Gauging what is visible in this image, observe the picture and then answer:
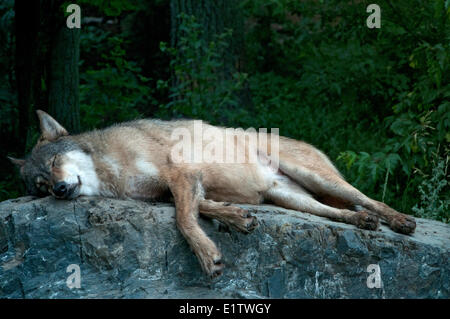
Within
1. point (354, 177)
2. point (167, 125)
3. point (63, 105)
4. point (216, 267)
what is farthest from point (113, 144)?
point (354, 177)

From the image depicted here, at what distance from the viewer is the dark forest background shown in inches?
251

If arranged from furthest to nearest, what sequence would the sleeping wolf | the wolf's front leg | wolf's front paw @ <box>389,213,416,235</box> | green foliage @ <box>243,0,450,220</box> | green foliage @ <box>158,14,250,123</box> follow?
green foliage @ <box>158,14,250,123</box>
green foliage @ <box>243,0,450,220</box>
wolf's front paw @ <box>389,213,416,235</box>
the sleeping wolf
the wolf's front leg

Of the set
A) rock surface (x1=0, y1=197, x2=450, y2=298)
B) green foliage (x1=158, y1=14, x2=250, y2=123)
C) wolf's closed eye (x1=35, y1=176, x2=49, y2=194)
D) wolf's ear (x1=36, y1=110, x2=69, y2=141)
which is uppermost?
green foliage (x1=158, y1=14, x2=250, y2=123)

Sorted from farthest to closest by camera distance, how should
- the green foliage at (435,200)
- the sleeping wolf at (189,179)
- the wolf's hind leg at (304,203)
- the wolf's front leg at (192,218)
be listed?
the green foliage at (435,200)
the wolf's hind leg at (304,203)
the sleeping wolf at (189,179)
the wolf's front leg at (192,218)

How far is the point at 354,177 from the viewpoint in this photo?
6.87 metres

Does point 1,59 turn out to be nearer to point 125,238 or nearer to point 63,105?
point 63,105

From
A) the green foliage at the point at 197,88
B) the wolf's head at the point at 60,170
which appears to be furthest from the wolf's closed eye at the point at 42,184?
the green foliage at the point at 197,88

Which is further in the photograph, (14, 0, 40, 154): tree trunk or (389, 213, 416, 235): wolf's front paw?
(14, 0, 40, 154): tree trunk

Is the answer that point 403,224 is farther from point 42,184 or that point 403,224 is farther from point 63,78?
point 63,78

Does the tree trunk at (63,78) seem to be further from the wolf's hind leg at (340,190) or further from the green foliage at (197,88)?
the wolf's hind leg at (340,190)

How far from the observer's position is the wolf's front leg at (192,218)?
408 cm

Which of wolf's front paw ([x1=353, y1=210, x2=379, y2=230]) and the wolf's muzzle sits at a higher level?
the wolf's muzzle

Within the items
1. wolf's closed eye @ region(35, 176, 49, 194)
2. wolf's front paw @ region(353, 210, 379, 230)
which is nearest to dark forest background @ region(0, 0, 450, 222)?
wolf's front paw @ region(353, 210, 379, 230)

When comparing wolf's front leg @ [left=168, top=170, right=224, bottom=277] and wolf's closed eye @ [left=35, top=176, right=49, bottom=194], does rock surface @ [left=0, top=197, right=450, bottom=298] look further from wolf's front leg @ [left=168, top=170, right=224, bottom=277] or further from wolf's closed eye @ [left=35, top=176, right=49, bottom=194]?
wolf's closed eye @ [left=35, top=176, right=49, bottom=194]
